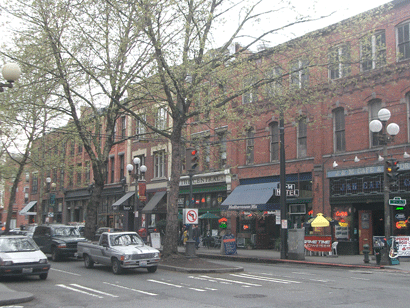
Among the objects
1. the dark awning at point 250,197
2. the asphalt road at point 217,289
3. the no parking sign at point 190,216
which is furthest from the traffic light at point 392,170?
the dark awning at point 250,197

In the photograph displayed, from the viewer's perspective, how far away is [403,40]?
23125 mm

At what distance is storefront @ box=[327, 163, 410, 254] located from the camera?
23906 mm

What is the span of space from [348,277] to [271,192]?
1277cm

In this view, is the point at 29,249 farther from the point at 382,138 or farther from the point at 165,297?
the point at 382,138

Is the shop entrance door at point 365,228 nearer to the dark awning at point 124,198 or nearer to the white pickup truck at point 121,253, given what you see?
the white pickup truck at point 121,253

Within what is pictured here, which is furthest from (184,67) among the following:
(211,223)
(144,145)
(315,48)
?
(144,145)

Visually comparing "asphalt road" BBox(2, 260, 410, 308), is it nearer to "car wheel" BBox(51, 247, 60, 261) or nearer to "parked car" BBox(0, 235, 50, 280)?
"parked car" BBox(0, 235, 50, 280)

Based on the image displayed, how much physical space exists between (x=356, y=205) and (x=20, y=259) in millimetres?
17895

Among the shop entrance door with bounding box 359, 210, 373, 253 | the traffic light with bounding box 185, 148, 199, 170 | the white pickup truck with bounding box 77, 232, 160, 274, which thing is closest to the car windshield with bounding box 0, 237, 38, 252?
the white pickup truck with bounding box 77, 232, 160, 274

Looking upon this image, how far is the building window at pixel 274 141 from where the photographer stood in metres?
29.7

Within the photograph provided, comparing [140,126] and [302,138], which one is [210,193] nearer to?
[140,126]

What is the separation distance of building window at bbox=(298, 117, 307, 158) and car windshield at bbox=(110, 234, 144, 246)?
44.6 ft

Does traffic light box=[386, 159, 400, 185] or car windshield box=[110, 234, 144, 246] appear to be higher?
traffic light box=[386, 159, 400, 185]

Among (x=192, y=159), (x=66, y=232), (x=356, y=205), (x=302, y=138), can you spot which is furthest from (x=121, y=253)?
(x=302, y=138)
